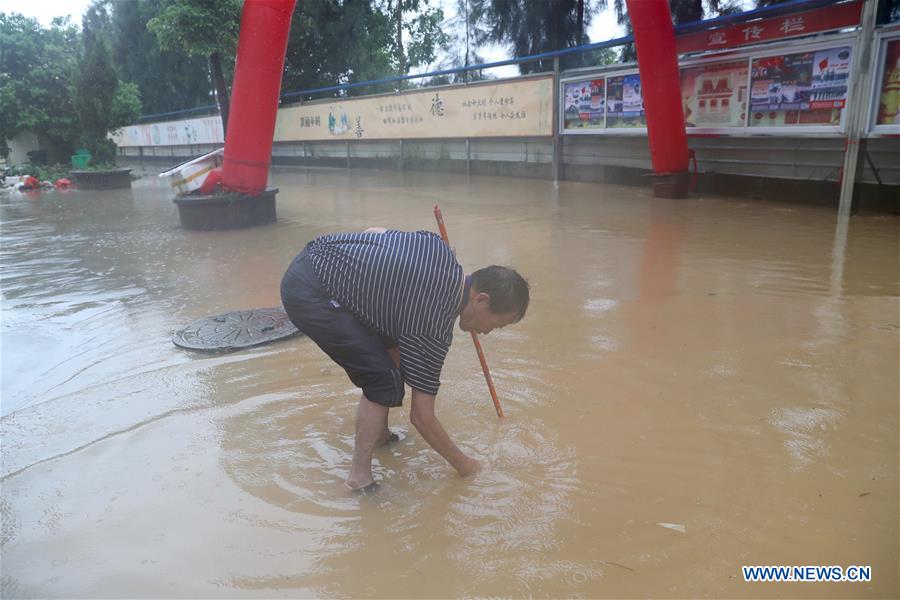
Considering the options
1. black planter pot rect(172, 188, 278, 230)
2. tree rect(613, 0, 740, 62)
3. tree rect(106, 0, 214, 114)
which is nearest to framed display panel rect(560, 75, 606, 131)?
tree rect(613, 0, 740, 62)

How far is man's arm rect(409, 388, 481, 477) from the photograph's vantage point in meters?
2.26

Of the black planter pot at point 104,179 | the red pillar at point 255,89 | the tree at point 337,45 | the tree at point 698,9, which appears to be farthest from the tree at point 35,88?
the tree at point 698,9

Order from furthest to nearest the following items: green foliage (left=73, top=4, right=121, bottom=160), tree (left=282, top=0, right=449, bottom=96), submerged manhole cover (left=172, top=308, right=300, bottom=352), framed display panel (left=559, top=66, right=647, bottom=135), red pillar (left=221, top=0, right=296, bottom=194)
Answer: tree (left=282, top=0, right=449, bottom=96), green foliage (left=73, top=4, right=121, bottom=160), framed display panel (left=559, top=66, right=647, bottom=135), red pillar (left=221, top=0, right=296, bottom=194), submerged manhole cover (left=172, top=308, right=300, bottom=352)

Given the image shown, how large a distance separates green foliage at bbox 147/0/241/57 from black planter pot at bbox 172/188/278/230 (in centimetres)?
894

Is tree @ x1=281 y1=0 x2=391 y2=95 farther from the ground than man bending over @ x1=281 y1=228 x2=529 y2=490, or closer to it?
farther from the ground

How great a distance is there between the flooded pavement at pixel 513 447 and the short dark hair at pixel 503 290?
2.50 ft

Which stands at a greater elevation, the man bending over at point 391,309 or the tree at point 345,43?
the tree at point 345,43

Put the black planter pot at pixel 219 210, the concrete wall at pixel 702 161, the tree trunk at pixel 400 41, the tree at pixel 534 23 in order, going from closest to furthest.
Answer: the concrete wall at pixel 702 161, the black planter pot at pixel 219 210, the tree at pixel 534 23, the tree trunk at pixel 400 41

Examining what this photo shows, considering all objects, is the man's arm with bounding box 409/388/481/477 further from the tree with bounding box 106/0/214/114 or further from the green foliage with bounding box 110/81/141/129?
the tree with bounding box 106/0/214/114

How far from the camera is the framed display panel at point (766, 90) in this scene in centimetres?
736

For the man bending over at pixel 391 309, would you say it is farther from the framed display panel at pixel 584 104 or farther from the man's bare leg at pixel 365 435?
the framed display panel at pixel 584 104

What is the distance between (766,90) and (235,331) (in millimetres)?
7335

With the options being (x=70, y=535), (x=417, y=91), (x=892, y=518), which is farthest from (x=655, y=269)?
(x=417, y=91)

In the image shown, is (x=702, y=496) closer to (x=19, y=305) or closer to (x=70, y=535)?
(x=70, y=535)
